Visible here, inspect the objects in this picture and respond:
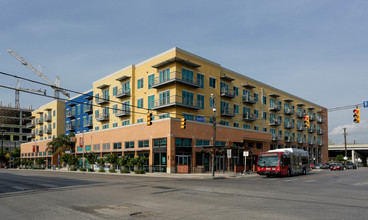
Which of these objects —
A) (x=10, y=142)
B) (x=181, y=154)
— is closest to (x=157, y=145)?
(x=181, y=154)

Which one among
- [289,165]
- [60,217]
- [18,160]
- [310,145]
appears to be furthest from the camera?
[18,160]

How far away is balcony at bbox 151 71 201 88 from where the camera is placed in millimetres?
45219

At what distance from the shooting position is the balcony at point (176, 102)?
45062mm

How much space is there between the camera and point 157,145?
45125 mm

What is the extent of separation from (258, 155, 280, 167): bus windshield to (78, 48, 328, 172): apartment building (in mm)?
6170

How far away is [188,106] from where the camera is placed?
151 feet

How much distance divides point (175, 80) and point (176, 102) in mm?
3088

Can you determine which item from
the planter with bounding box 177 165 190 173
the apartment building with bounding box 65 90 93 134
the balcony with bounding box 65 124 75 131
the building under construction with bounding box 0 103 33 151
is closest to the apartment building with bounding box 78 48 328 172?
the planter with bounding box 177 165 190 173

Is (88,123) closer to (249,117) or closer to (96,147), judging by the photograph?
(96,147)

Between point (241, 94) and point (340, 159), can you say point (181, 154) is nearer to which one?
point (241, 94)

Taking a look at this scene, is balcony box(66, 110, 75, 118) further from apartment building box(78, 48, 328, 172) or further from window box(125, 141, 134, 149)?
window box(125, 141, 134, 149)

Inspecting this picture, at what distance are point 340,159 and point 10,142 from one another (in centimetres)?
12794

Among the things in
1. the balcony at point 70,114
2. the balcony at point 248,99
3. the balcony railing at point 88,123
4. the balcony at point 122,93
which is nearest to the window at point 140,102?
the balcony at point 122,93

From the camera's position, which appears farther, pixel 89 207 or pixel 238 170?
pixel 238 170
